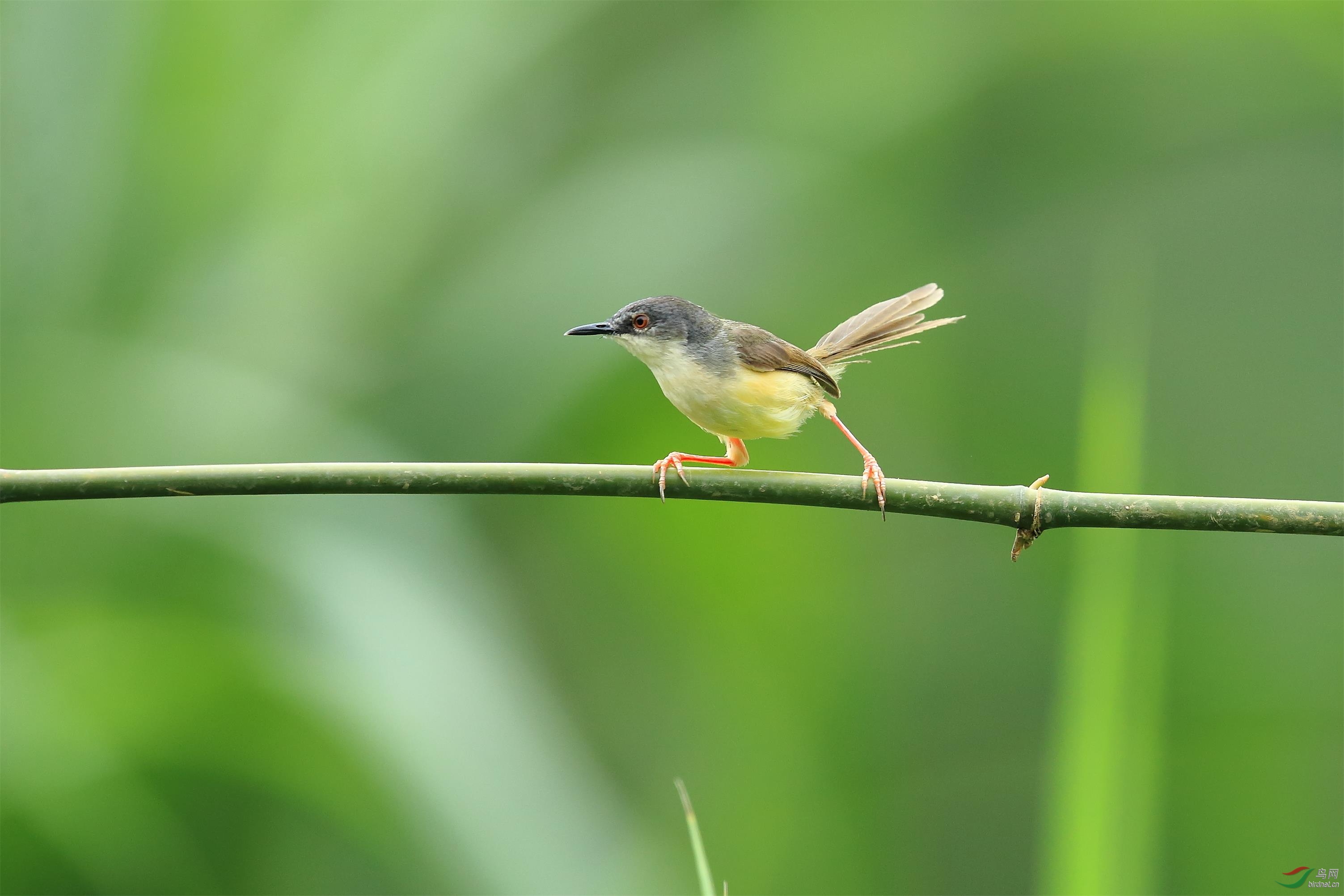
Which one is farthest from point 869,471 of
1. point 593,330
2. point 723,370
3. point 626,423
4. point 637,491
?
point 626,423

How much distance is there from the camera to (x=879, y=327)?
3838 millimetres

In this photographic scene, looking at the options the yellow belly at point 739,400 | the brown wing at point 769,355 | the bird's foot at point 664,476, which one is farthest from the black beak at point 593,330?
the bird's foot at point 664,476

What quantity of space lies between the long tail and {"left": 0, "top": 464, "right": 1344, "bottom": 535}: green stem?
1.76 metres

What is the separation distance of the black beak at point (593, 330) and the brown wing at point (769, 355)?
0.38 meters

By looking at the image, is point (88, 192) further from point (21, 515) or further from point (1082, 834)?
point (1082, 834)

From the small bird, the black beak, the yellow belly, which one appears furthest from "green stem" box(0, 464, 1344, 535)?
the black beak

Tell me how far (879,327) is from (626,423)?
1.05 metres

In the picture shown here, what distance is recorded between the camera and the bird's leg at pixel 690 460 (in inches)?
81.5

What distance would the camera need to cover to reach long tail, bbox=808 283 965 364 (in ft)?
12.4

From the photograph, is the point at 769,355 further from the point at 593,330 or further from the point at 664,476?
the point at 664,476

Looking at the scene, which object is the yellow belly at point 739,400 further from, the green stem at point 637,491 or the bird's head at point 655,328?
the green stem at point 637,491

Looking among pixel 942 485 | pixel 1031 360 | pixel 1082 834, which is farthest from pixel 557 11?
pixel 1082 834

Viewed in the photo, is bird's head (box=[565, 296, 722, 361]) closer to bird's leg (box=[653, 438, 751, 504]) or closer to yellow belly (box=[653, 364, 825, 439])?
yellow belly (box=[653, 364, 825, 439])

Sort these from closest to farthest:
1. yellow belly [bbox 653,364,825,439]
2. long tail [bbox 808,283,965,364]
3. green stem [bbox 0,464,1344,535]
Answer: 1. green stem [bbox 0,464,1344,535]
2. yellow belly [bbox 653,364,825,439]
3. long tail [bbox 808,283,965,364]
